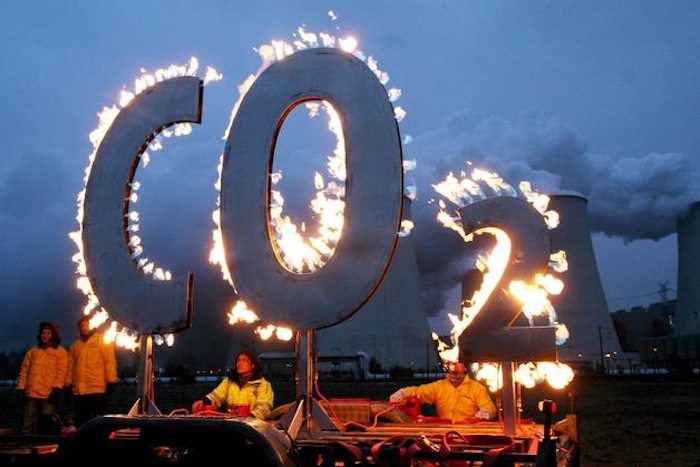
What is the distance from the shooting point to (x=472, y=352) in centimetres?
371

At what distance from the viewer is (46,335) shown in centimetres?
599

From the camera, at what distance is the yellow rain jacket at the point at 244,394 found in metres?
4.79

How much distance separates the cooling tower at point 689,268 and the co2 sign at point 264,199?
1247 inches

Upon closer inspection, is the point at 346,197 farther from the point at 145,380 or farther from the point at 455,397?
the point at 455,397

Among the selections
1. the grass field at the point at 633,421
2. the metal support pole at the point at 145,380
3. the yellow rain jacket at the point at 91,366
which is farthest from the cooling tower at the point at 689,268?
the metal support pole at the point at 145,380

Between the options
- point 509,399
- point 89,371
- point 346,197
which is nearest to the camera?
point 346,197

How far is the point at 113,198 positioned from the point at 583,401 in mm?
16185

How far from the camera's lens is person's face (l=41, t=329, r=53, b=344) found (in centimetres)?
596

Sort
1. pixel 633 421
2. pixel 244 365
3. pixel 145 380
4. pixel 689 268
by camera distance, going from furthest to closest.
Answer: pixel 689 268, pixel 633 421, pixel 244 365, pixel 145 380

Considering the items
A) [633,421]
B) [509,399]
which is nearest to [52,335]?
[509,399]

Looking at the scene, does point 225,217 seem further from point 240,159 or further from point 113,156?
point 113,156

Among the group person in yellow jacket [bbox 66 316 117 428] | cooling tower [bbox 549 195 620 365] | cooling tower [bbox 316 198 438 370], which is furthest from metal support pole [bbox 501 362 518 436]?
cooling tower [bbox 549 195 620 365]

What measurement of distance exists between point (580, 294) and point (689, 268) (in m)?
5.49

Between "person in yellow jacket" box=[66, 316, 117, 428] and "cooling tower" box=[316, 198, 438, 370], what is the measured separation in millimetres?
22896
